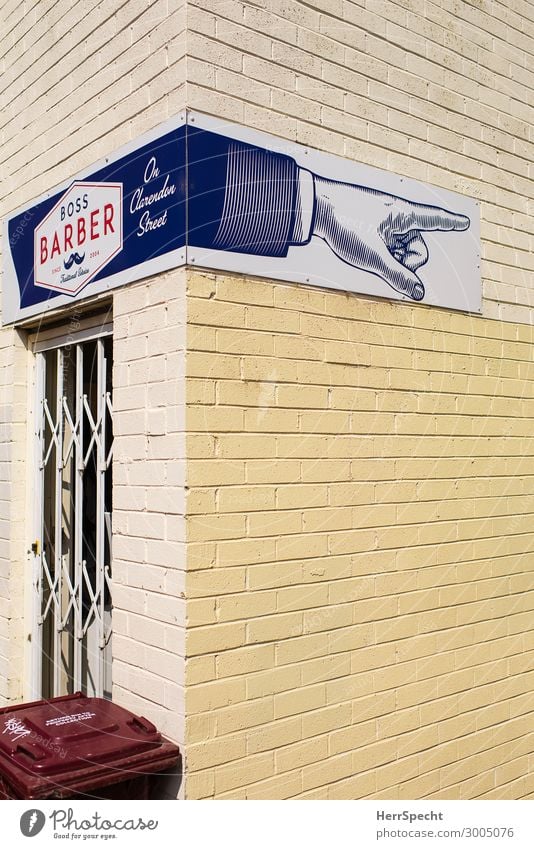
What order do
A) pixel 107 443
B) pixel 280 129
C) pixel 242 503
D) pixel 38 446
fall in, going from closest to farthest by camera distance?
pixel 242 503
pixel 280 129
pixel 107 443
pixel 38 446

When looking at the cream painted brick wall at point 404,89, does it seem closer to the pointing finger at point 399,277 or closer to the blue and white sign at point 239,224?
the blue and white sign at point 239,224

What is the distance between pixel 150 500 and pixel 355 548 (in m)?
1.02

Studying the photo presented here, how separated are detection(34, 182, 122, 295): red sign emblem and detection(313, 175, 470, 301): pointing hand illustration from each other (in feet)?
3.08

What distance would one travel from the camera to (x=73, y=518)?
14.0 ft

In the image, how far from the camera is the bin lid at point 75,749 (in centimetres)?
292

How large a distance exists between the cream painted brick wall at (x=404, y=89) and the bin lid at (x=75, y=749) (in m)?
2.53

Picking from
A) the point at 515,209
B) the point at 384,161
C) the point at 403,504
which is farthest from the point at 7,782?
the point at 515,209

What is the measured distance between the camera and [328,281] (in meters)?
3.76

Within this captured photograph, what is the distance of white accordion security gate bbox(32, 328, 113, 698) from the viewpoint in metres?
3.96

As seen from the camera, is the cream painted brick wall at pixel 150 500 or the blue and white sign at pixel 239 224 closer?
the cream painted brick wall at pixel 150 500

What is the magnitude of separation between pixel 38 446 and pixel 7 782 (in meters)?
1.91

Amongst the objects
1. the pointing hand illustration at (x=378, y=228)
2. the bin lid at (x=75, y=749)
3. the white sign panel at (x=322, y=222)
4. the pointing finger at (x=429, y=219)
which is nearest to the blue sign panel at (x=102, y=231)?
the white sign panel at (x=322, y=222)

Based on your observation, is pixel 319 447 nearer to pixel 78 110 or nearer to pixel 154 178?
pixel 154 178

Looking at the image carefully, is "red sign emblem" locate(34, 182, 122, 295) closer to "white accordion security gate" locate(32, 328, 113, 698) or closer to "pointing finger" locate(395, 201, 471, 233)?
"white accordion security gate" locate(32, 328, 113, 698)
